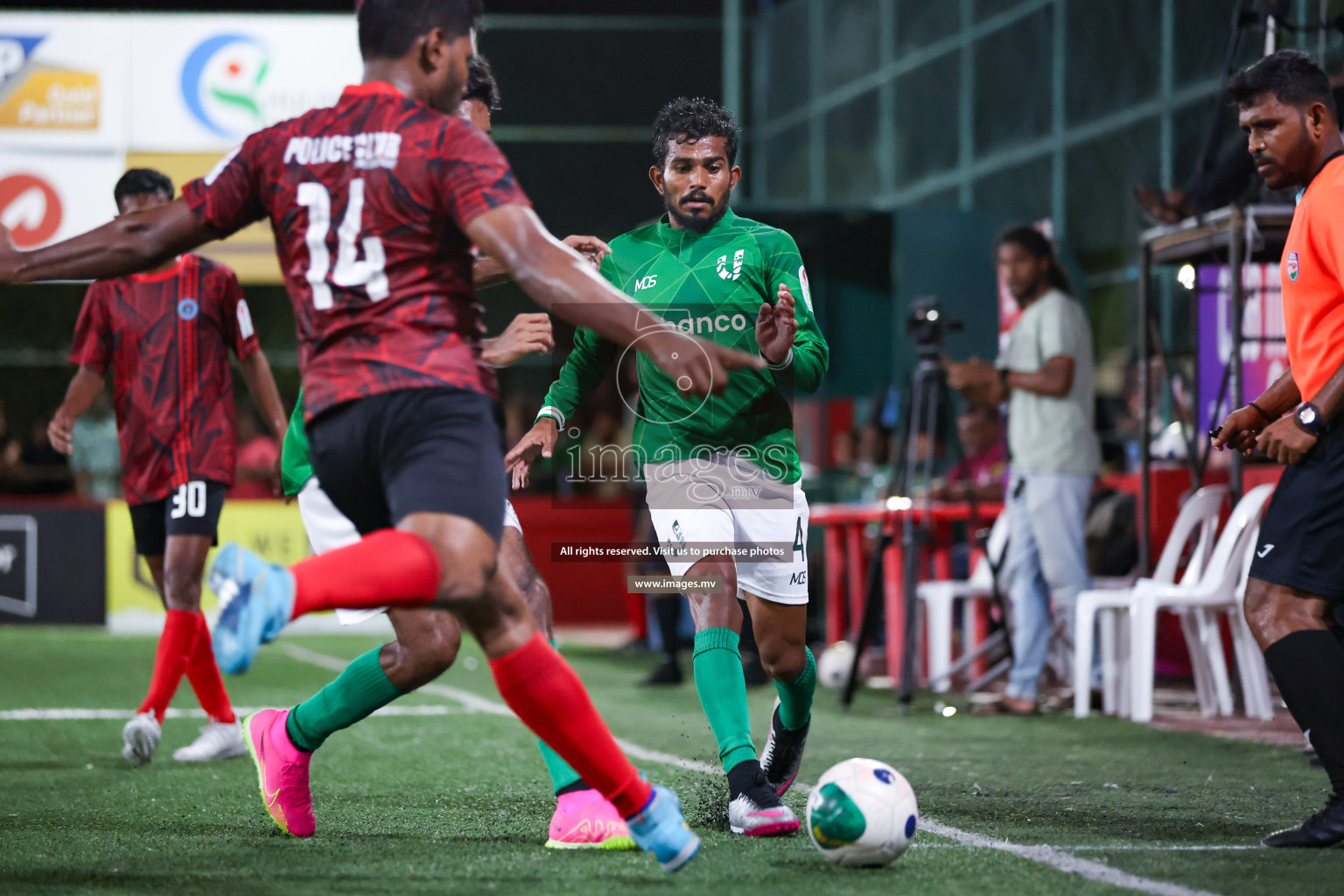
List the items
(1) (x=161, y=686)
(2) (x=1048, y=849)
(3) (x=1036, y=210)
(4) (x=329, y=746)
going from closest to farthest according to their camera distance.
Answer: (2) (x=1048, y=849)
(1) (x=161, y=686)
(4) (x=329, y=746)
(3) (x=1036, y=210)

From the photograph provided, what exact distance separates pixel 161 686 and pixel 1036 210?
10842 mm

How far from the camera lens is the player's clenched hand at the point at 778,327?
4336 millimetres

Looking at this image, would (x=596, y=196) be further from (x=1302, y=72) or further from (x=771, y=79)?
(x=1302, y=72)

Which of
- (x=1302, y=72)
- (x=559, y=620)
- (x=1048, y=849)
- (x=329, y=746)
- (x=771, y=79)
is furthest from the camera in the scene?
(x=771, y=79)

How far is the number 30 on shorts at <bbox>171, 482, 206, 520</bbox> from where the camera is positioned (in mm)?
6477

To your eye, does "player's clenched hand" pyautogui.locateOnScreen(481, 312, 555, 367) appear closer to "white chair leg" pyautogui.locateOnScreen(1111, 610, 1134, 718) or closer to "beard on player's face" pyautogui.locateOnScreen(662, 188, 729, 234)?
"beard on player's face" pyautogui.locateOnScreen(662, 188, 729, 234)

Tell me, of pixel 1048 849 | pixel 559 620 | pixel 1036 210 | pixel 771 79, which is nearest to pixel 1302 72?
pixel 1048 849

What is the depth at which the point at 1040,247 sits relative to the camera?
29.0 feet

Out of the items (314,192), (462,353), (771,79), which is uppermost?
(771,79)

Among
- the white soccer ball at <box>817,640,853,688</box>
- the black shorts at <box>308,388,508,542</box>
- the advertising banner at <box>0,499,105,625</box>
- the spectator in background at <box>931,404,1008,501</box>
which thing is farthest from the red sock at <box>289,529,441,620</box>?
the advertising banner at <box>0,499,105,625</box>

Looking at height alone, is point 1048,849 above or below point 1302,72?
below

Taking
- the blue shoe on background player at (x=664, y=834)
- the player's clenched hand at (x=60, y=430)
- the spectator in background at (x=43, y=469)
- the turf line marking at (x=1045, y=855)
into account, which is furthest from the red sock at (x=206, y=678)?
the spectator in background at (x=43, y=469)

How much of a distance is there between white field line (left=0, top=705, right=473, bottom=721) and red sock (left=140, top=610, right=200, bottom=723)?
4.37 feet

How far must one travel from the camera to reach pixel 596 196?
909 inches
